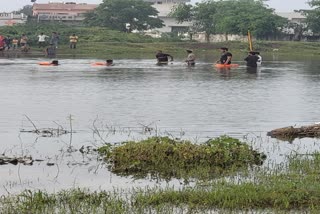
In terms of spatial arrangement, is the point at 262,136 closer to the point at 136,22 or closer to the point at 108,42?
the point at 108,42

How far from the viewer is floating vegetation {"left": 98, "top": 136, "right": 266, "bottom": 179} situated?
12398 mm

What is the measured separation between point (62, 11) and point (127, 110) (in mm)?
82563

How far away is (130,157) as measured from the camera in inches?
503

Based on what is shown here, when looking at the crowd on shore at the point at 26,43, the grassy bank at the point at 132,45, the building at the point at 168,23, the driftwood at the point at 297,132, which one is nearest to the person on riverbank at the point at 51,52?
the crowd on shore at the point at 26,43

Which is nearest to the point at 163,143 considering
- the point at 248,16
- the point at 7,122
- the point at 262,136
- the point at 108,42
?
the point at 262,136

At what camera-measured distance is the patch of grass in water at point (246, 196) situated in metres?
9.61

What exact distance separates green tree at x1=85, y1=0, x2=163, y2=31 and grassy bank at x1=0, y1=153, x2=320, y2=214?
72.3 m

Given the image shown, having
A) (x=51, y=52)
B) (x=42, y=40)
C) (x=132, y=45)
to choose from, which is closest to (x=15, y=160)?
(x=51, y=52)

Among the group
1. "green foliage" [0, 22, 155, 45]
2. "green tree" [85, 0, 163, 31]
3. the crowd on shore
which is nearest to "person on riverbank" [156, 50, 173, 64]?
the crowd on shore

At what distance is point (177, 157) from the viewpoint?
41.9 feet

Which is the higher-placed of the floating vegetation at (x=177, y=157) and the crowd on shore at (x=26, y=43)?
the floating vegetation at (x=177, y=157)

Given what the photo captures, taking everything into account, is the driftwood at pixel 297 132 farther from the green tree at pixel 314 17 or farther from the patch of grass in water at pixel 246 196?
the green tree at pixel 314 17

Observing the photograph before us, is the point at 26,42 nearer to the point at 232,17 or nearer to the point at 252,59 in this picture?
the point at 252,59

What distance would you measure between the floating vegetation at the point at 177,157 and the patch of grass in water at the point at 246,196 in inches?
67.2
